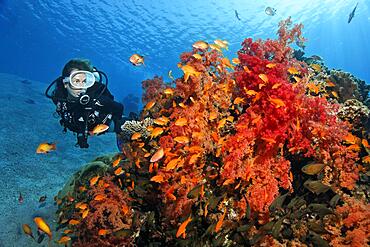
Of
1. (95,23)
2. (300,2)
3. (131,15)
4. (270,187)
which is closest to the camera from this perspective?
(270,187)

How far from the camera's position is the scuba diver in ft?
21.9

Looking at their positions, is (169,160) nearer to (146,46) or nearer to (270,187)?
(270,187)

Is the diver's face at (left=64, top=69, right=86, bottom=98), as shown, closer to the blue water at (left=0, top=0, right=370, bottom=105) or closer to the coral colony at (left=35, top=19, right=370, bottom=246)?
the coral colony at (left=35, top=19, right=370, bottom=246)

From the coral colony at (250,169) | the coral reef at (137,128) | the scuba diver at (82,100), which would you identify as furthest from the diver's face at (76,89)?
the coral colony at (250,169)

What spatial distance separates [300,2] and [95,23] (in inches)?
1407

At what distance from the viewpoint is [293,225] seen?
148 inches

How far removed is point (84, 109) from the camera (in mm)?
6688

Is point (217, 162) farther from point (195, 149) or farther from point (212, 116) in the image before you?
point (212, 116)

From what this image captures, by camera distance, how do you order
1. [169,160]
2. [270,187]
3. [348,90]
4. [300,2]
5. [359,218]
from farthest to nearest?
1. [300,2]
2. [348,90]
3. [169,160]
4. [270,187]
5. [359,218]

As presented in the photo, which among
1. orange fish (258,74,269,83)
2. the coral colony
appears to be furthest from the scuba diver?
orange fish (258,74,269,83)

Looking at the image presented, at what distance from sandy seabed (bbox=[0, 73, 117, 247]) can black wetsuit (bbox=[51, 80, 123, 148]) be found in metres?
3.56

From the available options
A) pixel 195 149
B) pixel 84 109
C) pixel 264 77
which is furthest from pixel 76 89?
pixel 264 77

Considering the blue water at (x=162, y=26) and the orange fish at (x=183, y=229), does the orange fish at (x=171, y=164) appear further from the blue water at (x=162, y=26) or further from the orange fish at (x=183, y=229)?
the blue water at (x=162, y=26)

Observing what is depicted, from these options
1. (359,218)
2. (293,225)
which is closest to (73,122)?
(293,225)
